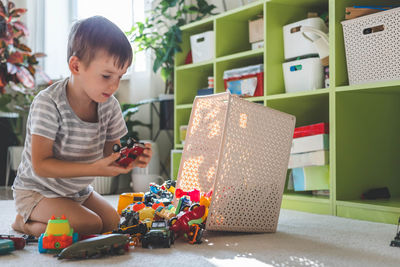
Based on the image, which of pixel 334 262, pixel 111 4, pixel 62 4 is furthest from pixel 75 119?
pixel 62 4

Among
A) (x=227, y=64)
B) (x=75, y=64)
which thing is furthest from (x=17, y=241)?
(x=227, y=64)

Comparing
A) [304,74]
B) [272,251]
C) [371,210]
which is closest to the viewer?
[272,251]

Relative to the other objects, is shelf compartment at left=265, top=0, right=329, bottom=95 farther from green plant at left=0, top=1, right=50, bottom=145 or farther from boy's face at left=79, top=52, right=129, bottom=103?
green plant at left=0, top=1, right=50, bottom=145

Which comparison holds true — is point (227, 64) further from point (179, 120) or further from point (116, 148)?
point (116, 148)

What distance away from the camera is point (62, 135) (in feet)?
4.59

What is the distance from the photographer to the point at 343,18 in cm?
196

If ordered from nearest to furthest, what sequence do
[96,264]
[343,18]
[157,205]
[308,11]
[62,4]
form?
1. [96,264]
2. [157,205]
3. [343,18]
4. [308,11]
5. [62,4]

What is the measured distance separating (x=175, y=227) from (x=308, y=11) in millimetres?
1510

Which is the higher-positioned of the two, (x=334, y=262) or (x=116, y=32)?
(x=116, y=32)

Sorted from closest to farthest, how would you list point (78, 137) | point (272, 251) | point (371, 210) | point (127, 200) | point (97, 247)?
point (97, 247)
point (272, 251)
point (78, 137)
point (371, 210)
point (127, 200)

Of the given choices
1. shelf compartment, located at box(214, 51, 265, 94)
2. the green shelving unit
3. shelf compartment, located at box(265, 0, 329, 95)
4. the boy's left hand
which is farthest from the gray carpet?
shelf compartment, located at box(214, 51, 265, 94)

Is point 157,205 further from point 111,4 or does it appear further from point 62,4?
point 62,4

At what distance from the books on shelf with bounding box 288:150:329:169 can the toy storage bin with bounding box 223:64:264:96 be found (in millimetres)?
404

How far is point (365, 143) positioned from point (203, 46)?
1.13 metres
